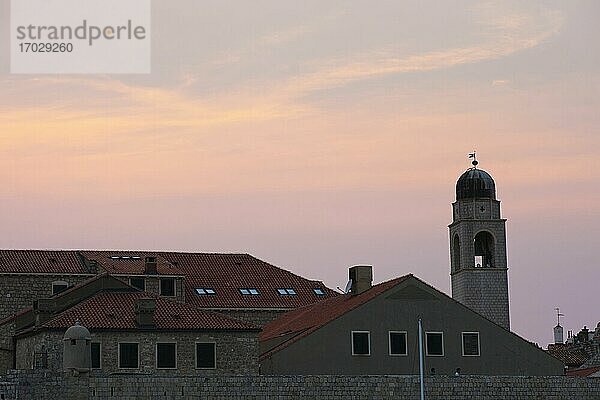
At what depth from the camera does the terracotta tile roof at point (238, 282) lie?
2830 inches

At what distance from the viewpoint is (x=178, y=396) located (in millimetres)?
50531

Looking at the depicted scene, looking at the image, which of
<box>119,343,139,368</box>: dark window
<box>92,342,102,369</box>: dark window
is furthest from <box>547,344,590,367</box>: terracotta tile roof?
<box>92,342,102,369</box>: dark window

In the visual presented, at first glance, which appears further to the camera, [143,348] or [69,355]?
[143,348]

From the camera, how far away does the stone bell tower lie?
261ft

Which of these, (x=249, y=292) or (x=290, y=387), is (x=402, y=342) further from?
(x=249, y=292)

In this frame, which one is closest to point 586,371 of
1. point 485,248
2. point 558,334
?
point 485,248

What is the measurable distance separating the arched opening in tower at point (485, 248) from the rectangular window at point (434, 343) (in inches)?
788

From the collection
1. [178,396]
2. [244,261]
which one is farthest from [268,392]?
[244,261]

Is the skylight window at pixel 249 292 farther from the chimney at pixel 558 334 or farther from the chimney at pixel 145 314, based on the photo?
the chimney at pixel 558 334

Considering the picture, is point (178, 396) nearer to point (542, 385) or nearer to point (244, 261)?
point (542, 385)

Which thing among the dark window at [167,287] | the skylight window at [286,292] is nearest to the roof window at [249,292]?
the skylight window at [286,292]

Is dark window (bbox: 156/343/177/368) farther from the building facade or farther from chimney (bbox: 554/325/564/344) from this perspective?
chimney (bbox: 554/325/564/344)

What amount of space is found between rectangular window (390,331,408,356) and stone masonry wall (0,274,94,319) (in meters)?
16.3

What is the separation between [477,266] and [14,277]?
27.3 m
